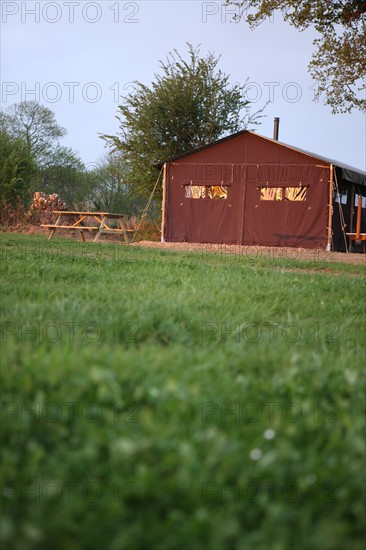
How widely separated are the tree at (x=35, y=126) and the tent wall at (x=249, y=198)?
88.1ft

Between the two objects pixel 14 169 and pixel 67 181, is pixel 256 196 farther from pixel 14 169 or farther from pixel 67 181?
pixel 67 181

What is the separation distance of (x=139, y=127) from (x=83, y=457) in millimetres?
28394

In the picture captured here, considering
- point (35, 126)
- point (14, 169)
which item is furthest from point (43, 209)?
point (35, 126)

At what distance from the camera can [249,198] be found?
67.1 ft

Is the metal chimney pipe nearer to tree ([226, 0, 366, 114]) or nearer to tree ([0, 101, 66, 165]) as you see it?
tree ([226, 0, 366, 114])

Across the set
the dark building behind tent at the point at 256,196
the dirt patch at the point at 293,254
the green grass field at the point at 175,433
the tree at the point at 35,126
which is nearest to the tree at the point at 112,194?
the tree at the point at 35,126

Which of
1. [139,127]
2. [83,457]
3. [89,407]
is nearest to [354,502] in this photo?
[83,457]

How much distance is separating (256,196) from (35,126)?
30.9 meters

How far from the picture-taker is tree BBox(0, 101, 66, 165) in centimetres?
4509

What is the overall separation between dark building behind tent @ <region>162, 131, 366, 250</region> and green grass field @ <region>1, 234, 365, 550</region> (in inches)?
627

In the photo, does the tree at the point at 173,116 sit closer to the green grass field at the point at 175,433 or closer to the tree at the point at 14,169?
the tree at the point at 14,169

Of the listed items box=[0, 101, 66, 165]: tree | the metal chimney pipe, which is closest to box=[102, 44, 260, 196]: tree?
the metal chimney pipe

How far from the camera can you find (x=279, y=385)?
3.00 metres

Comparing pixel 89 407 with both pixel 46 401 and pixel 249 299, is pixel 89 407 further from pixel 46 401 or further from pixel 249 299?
pixel 249 299
